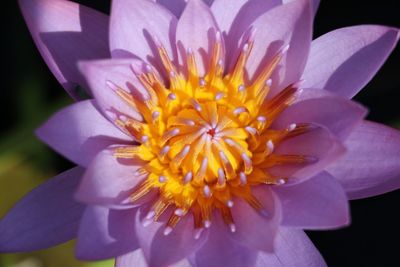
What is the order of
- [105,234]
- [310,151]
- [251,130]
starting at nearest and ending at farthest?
1. [105,234]
2. [310,151]
3. [251,130]

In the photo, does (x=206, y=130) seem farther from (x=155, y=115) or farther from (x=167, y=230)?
(x=167, y=230)

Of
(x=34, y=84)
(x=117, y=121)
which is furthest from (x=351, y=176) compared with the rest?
(x=34, y=84)

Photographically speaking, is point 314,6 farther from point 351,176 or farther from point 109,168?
point 109,168

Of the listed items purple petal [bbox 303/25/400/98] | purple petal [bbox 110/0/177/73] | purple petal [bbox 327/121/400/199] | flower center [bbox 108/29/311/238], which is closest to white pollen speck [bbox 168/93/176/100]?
flower center [bbox 108/29/311/238]

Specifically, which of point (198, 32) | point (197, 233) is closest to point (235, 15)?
point (198, 32)

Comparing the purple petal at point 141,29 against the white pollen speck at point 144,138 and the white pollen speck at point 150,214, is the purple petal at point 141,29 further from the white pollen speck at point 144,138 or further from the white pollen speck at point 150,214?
the white pollen speck at point 150,214

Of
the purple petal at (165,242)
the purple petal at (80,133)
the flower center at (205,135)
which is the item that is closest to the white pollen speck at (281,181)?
the flower center at (205,135)

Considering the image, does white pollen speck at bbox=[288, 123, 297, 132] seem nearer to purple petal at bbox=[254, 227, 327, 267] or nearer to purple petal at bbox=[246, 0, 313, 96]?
purple petal at bbox=[246, 0, 313, 96]
